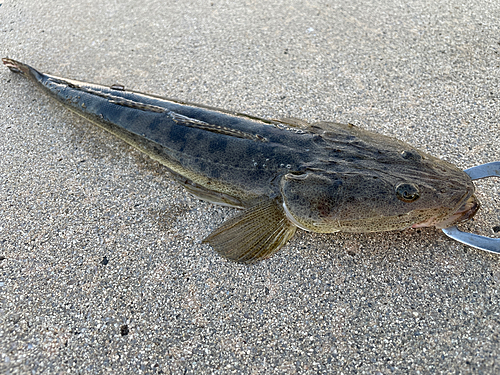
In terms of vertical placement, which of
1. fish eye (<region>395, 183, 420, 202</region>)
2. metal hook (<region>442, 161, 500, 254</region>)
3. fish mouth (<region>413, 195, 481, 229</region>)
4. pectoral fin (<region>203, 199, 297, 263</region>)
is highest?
fish eye (<region>395, 183, 420, 202</region>)

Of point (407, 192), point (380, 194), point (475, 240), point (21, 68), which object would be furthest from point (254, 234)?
point (21, 68)

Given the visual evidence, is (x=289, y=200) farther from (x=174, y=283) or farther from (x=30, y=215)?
(x=30, y=215)

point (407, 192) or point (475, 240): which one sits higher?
point (407, 192)

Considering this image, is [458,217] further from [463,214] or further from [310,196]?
[310,196]

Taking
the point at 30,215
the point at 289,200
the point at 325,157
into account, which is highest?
the point at 325,157

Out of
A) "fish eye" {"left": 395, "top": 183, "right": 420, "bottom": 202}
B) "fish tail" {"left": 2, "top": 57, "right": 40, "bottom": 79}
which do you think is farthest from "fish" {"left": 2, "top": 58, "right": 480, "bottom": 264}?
"fish tail" {"left": 2, "top": 57, "right": 40, "bottom": 79}

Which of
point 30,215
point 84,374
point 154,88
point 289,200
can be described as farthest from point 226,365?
point 154,88

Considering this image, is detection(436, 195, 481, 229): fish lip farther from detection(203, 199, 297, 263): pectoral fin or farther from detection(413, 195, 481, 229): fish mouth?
detection(203, 199, 297, 263): pectoral fin
